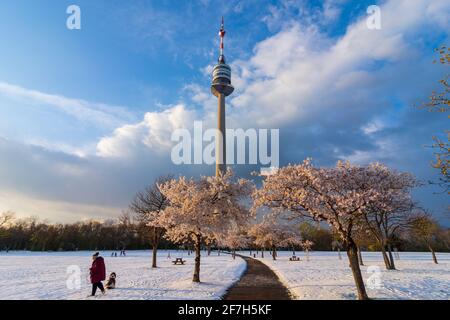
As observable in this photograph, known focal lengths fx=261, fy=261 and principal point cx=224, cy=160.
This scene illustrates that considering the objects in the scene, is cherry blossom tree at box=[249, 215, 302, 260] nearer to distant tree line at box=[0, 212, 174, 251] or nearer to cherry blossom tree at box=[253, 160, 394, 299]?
cherry blossom tree at box=[253, 160, 394, 299]

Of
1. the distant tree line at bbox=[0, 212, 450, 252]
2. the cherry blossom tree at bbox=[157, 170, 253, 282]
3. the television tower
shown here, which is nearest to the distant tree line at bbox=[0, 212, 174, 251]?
the distant tree line at bbox=[0, 212, 450, 252]

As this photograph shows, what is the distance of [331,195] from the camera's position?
13.5 metres

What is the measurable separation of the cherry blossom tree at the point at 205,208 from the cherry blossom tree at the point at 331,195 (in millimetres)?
5435

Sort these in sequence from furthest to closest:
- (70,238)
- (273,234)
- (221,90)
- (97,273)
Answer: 1. (221,90)
2. (70,238)
3. (273,234)
4. (97,273)

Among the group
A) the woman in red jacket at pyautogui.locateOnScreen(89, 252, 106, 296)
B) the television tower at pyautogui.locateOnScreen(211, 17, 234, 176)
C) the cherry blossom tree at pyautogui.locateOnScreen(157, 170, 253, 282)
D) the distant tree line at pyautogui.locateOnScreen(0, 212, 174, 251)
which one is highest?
the television tower at pyautogui.locateOnScreen(211, 17, 234, 176)

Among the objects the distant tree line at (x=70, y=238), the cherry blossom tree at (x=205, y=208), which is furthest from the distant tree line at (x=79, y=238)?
the cherry blossom tree at (x=205, y=208)

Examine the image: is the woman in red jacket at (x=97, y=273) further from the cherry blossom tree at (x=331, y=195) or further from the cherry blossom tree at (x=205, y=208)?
the cherry blossom tree at (x=331, y=195)

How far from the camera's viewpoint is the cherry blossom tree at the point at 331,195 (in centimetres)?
1313

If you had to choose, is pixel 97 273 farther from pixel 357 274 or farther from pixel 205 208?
pixel 357 274

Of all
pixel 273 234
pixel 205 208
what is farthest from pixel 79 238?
pixel 205 208

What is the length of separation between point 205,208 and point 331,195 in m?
9.09

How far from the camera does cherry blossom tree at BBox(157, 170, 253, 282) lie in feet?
62.5

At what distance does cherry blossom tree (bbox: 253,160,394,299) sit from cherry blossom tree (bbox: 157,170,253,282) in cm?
544
